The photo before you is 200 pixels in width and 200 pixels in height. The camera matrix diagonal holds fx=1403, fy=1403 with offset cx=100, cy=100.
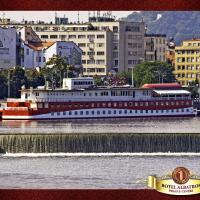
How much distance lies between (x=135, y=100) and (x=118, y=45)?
6904mm

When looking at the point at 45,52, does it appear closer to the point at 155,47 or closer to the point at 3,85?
the point at 3,85

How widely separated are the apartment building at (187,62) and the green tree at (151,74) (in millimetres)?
2221

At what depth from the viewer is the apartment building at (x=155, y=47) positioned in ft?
106

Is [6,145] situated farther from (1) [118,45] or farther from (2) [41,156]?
(1) [118,45]

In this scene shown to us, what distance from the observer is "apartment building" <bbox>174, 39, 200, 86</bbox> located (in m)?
33.7

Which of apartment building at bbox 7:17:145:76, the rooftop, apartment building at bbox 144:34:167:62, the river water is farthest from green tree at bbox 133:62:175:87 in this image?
the river water

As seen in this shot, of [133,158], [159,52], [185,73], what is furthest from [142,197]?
[159,52]

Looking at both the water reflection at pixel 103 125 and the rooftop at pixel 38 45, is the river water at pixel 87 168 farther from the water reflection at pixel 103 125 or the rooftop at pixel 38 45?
the rooftop at pixel 38 45

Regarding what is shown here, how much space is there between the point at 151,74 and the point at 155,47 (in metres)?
5.52

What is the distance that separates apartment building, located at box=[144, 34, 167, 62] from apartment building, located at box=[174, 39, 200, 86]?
44 centimetres

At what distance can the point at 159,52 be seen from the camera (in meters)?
37.2

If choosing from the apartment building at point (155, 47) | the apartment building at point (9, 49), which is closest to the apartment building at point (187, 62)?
the apartment building at point (155, 47)

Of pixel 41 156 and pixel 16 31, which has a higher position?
pixel 16 31

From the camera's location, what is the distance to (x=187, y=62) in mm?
35969
